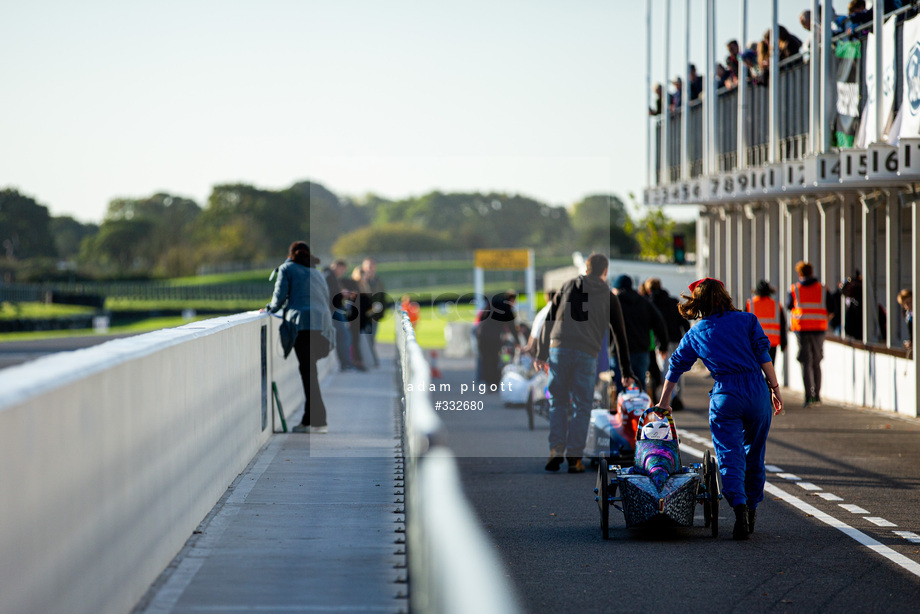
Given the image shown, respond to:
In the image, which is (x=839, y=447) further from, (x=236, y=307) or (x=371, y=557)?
(x=236, y=307)

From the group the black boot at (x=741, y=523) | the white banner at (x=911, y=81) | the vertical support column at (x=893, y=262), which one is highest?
the white banner at (x=911, y=81)

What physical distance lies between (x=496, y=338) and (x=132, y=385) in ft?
53.3

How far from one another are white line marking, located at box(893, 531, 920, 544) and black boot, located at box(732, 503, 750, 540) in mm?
1030

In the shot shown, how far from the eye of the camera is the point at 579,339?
38.3 feet

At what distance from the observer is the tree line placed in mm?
44500

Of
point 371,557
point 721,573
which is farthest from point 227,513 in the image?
point 721,573

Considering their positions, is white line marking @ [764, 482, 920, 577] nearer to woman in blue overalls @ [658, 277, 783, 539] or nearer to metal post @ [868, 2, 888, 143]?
woman in blue overalls @ [658, 277, 783, 539]

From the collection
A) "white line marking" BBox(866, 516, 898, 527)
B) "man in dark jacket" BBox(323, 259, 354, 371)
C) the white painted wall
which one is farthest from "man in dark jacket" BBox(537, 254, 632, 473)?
"man in dark jacket" BBox(323, 259, 354, 371)

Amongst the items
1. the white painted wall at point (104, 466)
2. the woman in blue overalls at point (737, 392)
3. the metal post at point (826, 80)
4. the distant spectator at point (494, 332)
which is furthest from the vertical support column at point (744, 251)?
the white painted wall at point (104, 466)

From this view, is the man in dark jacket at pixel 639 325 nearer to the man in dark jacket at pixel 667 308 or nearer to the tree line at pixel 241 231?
the man in dark jacket at pixel 667 308

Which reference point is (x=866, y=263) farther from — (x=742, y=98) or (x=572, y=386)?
(x=572, y=386)

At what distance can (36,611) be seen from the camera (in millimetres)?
4680

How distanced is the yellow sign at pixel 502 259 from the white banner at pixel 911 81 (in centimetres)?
2076

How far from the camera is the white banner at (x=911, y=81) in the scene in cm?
1809
